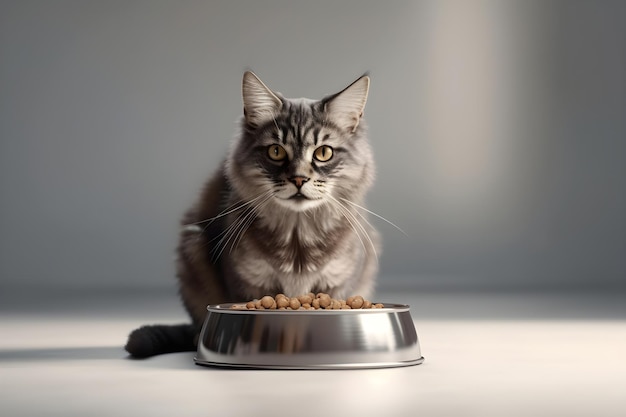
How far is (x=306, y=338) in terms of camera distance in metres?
2.58

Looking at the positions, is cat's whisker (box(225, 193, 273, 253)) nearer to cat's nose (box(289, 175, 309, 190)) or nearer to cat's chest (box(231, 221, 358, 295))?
cat's chest (box(231, 221, 358, 295))

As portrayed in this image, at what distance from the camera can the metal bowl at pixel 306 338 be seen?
8.44ft

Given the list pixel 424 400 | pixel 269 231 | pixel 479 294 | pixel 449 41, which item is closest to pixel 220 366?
pixel 269 231

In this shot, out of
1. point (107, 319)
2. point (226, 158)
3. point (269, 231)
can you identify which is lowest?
point (107, 319)

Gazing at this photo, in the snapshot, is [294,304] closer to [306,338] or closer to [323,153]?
[306,338]

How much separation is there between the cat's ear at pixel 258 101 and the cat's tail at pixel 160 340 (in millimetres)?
769

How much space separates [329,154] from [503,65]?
14.5 feet

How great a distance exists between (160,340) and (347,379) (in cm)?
84

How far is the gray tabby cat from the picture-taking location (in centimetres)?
292

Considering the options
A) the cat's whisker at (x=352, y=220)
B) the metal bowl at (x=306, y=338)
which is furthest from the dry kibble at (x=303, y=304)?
the cat's whisker at (x=352, y=220)

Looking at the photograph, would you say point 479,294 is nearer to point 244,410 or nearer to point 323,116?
point 323,116

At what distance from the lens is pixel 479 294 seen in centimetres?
565

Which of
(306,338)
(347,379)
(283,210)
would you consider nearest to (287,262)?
(283,210)

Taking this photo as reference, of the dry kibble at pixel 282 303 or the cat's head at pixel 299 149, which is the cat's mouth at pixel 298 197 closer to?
the cat's head at pixel 299 149
